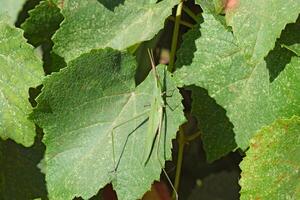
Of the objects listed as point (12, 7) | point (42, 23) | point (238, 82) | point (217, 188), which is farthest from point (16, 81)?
point (217, 188)

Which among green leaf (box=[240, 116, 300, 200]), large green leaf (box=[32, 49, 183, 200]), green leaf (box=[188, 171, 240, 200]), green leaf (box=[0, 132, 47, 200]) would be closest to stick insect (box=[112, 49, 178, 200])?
large green leaf (box=[32, 49, 183, 200])

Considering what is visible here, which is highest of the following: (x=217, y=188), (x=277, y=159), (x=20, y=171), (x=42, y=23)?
(x=42, y=23)

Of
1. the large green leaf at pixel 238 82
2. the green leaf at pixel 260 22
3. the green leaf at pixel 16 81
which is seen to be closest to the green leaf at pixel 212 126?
the large green leaf at pixel 238 82

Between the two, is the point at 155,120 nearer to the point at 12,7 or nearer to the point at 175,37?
the point at 175,37

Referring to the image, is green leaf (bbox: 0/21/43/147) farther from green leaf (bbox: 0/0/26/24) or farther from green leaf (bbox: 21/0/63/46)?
green leaf (bbox: 0/0/26/24)

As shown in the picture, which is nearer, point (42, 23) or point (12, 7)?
point (42, 23)

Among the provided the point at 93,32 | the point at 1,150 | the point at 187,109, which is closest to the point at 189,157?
the point at 187,109

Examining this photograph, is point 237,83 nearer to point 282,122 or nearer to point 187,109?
point 282,122
